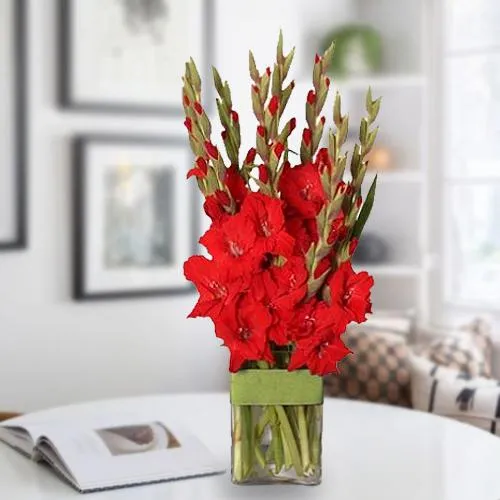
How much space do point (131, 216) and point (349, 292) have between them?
2186 mm

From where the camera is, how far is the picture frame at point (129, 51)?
352 centimetres

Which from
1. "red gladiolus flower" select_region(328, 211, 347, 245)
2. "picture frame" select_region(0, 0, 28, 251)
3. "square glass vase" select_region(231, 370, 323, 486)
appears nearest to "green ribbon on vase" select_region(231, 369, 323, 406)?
"square glass vase" select_region(231, 370, 323, 486)

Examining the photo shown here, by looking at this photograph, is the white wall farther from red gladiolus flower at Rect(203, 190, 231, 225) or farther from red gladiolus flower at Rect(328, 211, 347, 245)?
red gladiolus flower at Rect(328, 211, 347, 245)

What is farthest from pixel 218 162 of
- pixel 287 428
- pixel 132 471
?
pixel 132 471

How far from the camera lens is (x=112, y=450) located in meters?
1.86

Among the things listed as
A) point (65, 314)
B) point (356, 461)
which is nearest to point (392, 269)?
point (65, 314)

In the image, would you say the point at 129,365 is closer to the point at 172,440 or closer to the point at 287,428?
the point at 172,440

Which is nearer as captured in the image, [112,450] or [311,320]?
[311,320]

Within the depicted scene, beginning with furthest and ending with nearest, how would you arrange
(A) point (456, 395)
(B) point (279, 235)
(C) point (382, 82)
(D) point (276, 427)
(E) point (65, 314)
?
(C) point (382, 82), (E) point (65, 314), (A) point (456, 395), (D) point (276, 427), (B) point (279, 235)

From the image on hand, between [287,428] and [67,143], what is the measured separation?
2.13 meters

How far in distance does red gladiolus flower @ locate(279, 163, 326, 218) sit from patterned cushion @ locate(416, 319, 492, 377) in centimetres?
163

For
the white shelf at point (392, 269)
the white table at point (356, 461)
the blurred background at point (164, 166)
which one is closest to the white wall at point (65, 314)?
the blurred background at point (164, 166)

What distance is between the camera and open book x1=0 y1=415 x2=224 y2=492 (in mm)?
1741

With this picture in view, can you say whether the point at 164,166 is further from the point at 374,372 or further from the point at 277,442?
the point at 277,442
